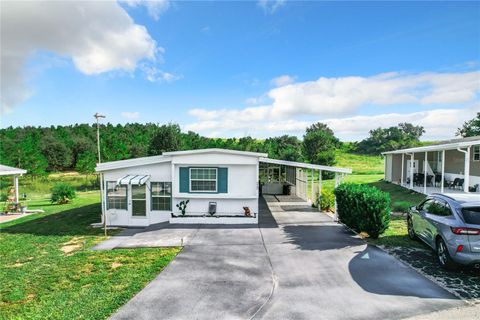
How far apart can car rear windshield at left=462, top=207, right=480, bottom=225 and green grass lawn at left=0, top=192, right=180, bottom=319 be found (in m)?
7.27

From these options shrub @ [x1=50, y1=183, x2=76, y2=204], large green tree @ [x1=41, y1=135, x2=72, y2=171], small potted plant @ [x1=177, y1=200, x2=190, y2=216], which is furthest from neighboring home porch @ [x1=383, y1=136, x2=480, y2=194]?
large green tree @ [x1=41, y1=135, x2=72, y2=171]

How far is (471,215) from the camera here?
6.22 metres

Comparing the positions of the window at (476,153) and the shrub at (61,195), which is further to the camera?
the shrub at (61,195)

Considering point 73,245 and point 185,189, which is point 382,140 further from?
point 73,245

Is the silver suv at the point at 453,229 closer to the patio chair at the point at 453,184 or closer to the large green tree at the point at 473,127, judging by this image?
the patio chair at the point at 453,184

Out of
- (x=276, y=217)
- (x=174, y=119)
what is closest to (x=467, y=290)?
(x=276, y=217)

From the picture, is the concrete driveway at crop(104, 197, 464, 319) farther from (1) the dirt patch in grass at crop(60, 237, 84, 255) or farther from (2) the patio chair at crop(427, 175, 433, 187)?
(2) the patio chair at crop(427, 175, 433, 187)

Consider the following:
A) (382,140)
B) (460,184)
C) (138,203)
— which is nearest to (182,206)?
(138,203)

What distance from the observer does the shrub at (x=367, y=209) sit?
29.8 feet

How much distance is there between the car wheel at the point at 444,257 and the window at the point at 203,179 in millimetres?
8156

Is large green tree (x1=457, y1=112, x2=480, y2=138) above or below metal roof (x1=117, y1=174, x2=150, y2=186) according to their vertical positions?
above

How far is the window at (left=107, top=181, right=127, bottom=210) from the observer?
12070 millimetres

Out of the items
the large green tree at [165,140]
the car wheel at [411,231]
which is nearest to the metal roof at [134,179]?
the car wheel at [411,231]

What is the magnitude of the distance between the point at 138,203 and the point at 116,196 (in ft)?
3.37
